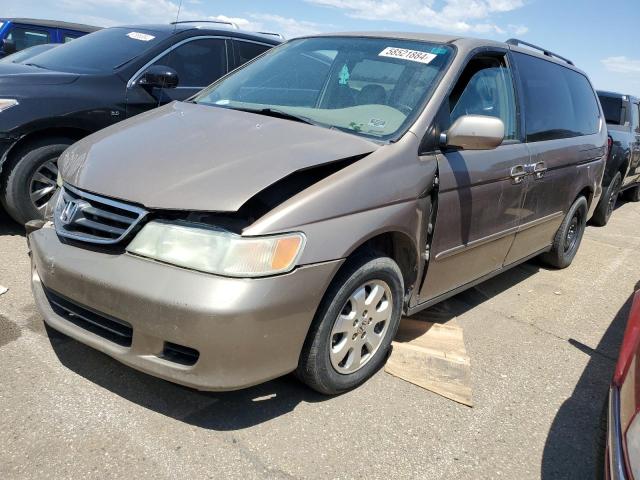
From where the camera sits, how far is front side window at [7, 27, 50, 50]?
9664 mm

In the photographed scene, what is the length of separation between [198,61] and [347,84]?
102 inches

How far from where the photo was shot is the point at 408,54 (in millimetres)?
3186

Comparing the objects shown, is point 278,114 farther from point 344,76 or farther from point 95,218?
point 95,218

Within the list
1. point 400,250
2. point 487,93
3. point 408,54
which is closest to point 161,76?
point 408,54

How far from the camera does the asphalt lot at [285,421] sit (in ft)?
7.20

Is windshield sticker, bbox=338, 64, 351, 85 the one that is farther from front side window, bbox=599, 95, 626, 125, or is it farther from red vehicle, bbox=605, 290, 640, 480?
front side window, bbox=599, 95, 626, 125

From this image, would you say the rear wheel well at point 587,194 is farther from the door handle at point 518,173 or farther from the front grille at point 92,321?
the front grille at point 92,321

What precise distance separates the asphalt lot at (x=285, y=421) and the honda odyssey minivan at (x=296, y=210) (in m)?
0.27

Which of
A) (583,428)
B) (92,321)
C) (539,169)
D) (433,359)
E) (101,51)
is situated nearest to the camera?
(92,321)

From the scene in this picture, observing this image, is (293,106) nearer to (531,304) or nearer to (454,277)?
(454,277)

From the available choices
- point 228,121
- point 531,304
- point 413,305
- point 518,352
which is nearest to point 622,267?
point 531,304

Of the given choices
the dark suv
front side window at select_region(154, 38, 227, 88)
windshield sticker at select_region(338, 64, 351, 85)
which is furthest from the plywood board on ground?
the dark suv

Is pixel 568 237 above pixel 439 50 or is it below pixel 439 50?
below

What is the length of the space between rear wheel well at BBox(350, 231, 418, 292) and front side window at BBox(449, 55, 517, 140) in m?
0.78
